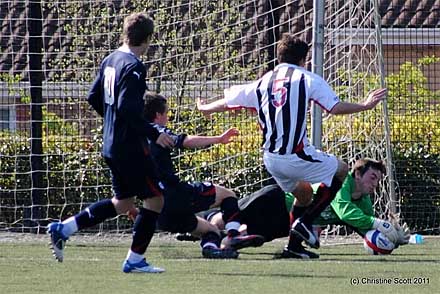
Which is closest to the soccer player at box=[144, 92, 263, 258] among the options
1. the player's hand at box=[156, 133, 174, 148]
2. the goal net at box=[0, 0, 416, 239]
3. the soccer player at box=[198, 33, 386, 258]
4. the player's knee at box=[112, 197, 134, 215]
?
the soccer player at box=[198, 33, 386, 258]

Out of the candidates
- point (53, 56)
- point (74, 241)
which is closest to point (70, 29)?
point (53, 56)

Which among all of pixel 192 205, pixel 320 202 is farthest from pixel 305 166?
pixel 192 205

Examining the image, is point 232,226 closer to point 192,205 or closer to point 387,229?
point 192,205

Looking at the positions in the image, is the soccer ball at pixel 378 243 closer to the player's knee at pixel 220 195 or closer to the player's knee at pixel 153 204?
the player's knee at pixel 220 195

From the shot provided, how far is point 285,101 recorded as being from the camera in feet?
30.8

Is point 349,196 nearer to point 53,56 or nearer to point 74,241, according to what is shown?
point 74,241

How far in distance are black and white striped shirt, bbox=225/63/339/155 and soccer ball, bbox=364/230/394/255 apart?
1.05 m

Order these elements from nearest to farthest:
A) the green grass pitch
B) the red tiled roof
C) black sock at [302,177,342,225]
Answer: the green grass pitch → black sock at [302,177,342,225] → the red tiled roof

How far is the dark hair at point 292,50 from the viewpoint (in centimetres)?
943

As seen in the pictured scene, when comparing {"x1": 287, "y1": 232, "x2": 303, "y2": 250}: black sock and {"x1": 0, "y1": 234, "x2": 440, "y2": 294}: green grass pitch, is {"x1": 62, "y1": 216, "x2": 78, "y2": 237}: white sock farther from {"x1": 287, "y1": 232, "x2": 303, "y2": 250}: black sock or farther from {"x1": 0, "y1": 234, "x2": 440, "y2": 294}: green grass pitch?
{"x1": 287, "y1": 232, "x2": 303, "y2": 250}: black sock

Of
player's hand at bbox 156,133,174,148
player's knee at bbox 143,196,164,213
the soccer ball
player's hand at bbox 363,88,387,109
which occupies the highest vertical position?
player's hand at bbox 363,88,387,109

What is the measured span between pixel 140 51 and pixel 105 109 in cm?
45

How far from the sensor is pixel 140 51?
862cm

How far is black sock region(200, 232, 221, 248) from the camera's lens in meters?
9.68
